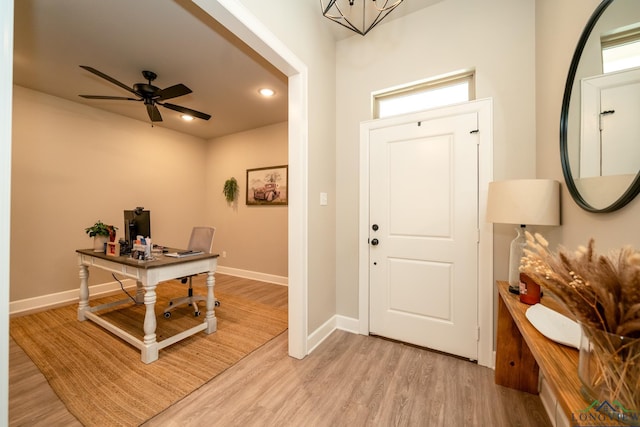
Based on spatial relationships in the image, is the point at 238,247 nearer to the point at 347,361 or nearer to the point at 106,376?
the point at 106,376

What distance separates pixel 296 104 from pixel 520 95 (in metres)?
1.70

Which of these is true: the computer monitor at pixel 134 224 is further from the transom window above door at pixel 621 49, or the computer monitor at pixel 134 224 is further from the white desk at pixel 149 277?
the transom window above door at pixel 621 49

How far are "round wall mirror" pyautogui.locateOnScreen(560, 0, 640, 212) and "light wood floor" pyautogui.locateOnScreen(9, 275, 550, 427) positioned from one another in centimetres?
133

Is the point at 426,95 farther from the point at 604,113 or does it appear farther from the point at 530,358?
the point at 530,358

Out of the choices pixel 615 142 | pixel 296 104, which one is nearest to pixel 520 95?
pixel 615 142

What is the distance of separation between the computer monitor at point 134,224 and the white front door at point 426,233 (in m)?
2.39

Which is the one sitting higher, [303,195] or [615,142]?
[615,142]

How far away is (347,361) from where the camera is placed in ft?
6.57

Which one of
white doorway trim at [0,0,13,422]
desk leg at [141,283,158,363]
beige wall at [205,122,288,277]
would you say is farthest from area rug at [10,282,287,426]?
beige wall at [205,122,288,277]

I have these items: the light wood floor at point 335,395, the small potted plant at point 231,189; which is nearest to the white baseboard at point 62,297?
the light wood floor at point 335,395

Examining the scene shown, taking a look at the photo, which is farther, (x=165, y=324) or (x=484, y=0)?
(x=165, y=324)

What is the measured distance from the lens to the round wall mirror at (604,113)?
0.89 metres

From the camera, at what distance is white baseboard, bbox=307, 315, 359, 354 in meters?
2.18

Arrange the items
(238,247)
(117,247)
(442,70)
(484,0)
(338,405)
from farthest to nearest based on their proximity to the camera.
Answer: (238,247) → (117,247) → (442,70) → (484,0) → (338,405)
